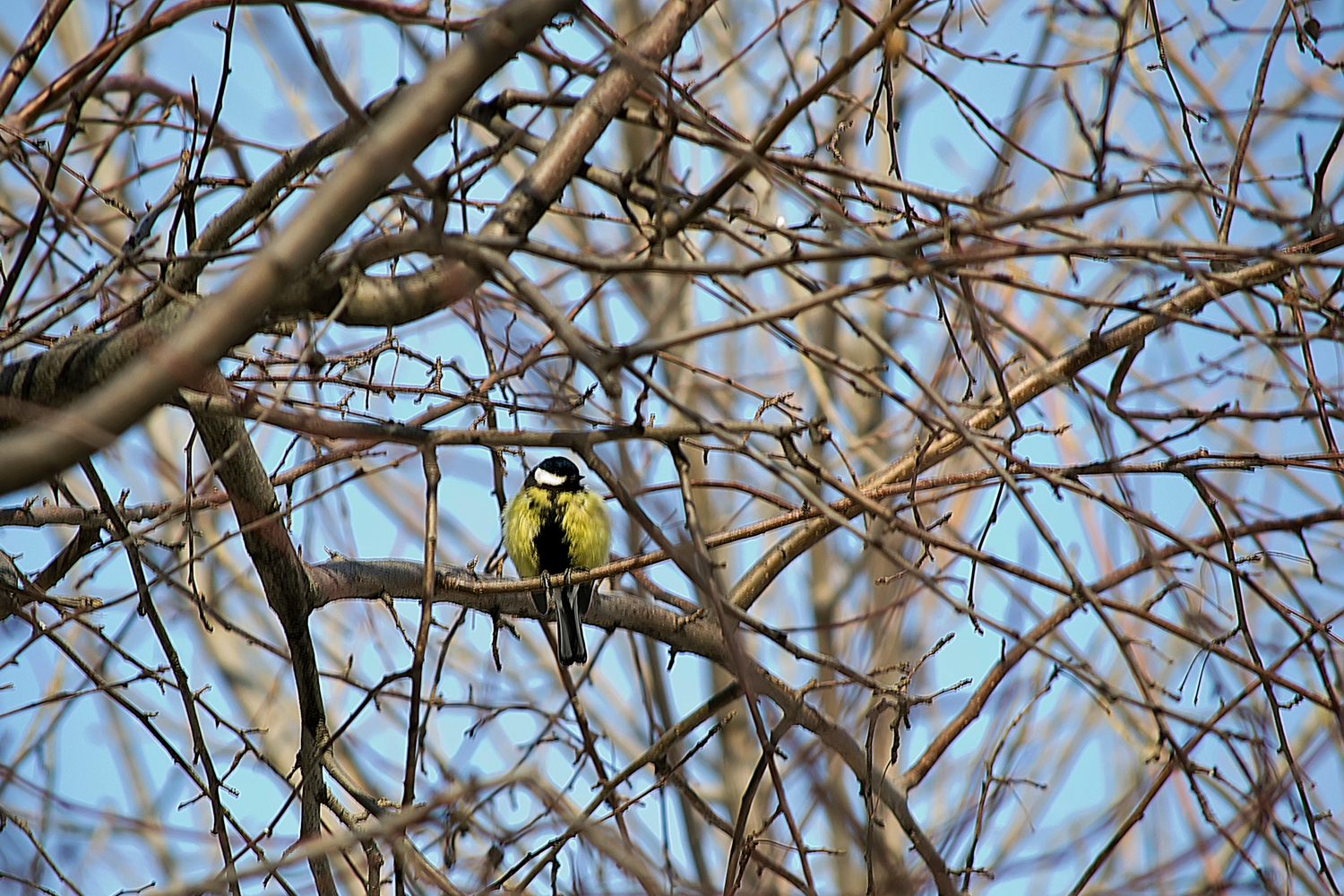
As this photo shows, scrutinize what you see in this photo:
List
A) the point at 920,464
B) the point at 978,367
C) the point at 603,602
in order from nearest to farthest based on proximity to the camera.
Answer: the point at 920,464
the point at 978,367
the point at 603,602

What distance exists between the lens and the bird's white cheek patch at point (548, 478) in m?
5.04

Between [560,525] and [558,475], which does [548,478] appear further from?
[560,525]

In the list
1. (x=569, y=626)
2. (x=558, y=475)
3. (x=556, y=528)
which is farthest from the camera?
(x=558, y=475)

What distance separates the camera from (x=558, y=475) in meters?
5.12

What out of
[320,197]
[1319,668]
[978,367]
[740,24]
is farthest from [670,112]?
[740,24]

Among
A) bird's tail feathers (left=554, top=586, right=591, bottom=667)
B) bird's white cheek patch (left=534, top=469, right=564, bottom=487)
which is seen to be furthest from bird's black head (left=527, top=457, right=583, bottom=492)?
bird's tail feathers (left=554, top=586, right=591, bottom=667)

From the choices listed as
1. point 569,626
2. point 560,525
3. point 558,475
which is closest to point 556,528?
point 560,525

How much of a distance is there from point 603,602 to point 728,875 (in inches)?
44.5

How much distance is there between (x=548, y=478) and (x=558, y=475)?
0.16ft

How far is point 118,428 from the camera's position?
156 cm

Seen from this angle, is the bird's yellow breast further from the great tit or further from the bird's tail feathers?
the bird's tail feathers

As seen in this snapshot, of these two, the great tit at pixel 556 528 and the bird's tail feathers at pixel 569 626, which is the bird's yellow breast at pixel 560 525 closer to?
the great tit at pixel 556 528

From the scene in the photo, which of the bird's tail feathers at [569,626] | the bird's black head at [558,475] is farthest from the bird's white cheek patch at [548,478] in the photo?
the bird's tail feathers at [569,626]

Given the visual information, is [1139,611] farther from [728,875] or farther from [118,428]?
[118,428]
